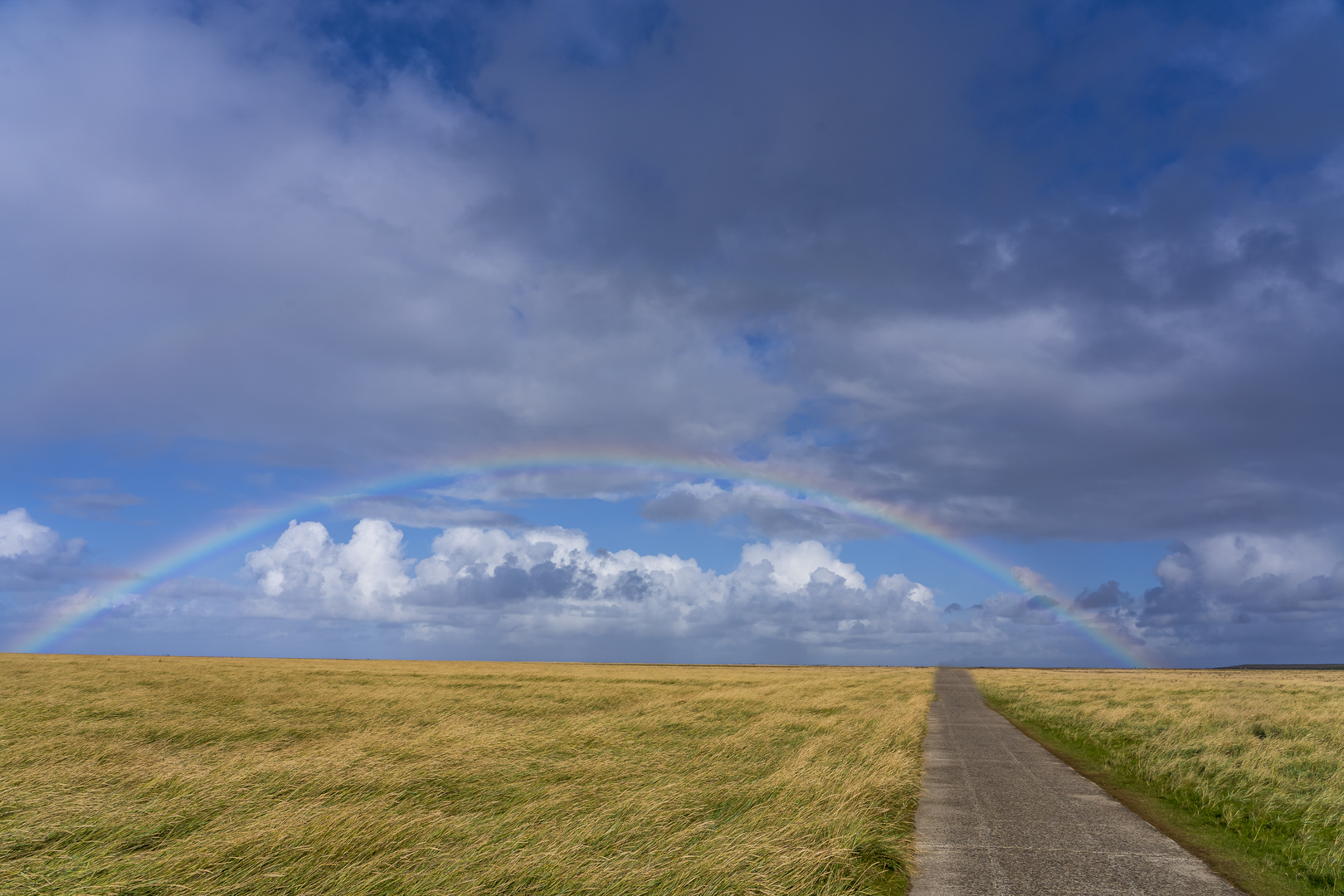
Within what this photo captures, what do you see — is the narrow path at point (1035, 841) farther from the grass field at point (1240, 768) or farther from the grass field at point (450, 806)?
the grass field at point (1240, 768)

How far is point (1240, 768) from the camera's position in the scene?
1664cm

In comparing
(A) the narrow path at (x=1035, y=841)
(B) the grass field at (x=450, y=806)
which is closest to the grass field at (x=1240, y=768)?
(A) the narrow path at (x=1035, y=841)

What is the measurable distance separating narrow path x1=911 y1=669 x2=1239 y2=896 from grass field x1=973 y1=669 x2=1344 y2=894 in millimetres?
920

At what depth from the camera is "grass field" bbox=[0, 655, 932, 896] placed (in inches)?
309

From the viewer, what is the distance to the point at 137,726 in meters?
20.8

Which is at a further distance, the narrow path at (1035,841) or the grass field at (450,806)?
the narrow path at (1035,841)

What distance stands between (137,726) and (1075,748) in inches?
1070

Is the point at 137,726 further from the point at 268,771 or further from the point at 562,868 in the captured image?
the point at 562,868

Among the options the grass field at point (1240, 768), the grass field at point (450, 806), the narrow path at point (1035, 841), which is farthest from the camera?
the grass field at point (1240, 768)

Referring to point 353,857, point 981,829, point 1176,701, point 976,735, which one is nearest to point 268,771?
point 353,857

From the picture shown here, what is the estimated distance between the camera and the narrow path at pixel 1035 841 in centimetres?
860

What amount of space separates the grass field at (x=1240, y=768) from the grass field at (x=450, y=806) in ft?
15.6

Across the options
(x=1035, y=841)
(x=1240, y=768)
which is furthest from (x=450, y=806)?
(x=1240, y=768)

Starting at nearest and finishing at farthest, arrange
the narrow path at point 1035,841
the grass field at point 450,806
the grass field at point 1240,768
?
the grass field at point 450,806, the narrow path at point 1035,841, the grass field at point 1240,768
